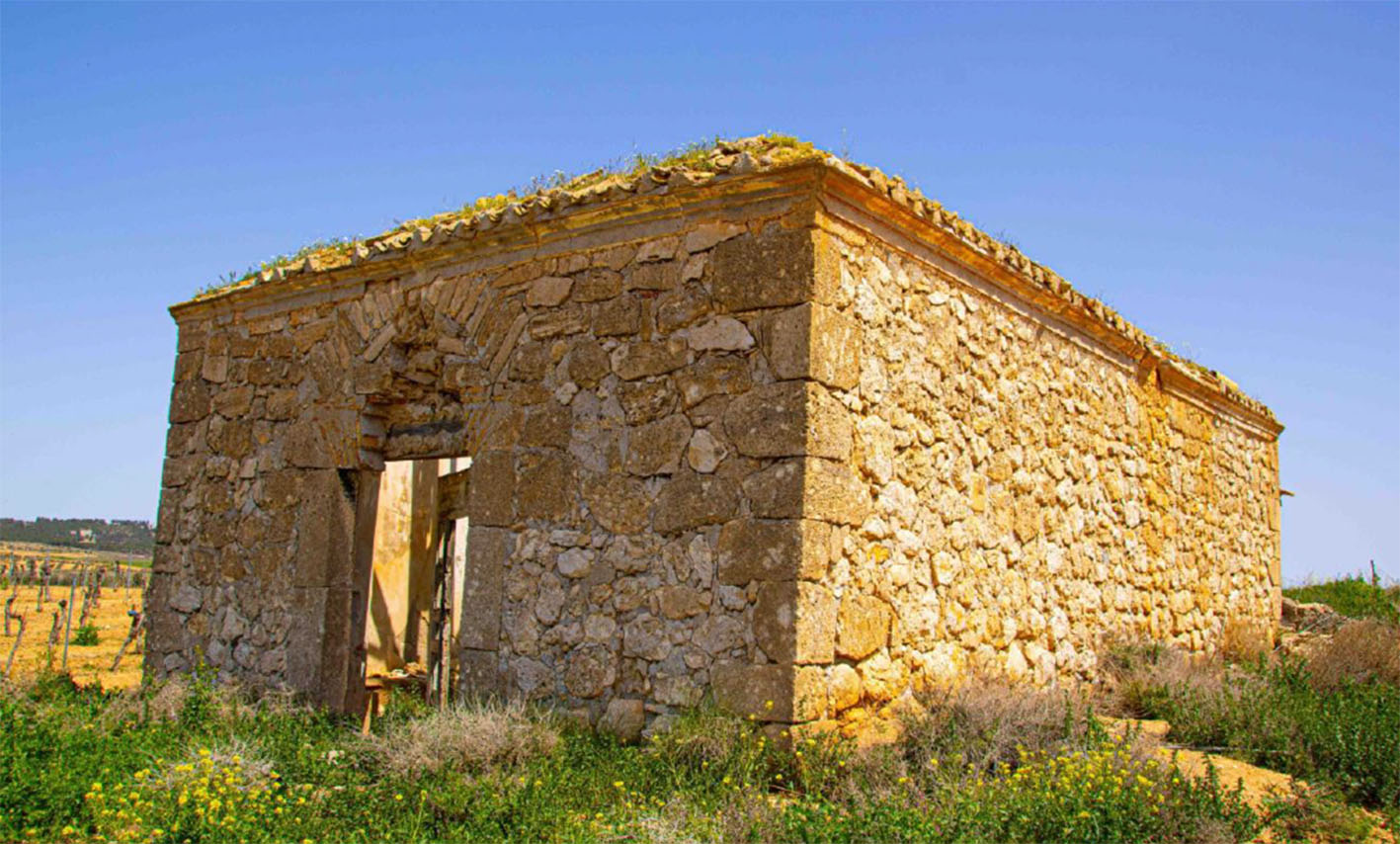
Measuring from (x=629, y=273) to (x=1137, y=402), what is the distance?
5105 mm

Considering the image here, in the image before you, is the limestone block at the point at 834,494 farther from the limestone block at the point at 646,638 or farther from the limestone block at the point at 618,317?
the limestone block at the point at 618,317

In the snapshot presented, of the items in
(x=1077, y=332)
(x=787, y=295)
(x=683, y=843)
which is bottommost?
(x=683, y=843)

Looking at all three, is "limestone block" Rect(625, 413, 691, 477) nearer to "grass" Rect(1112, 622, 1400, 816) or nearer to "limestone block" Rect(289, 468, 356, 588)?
"limestone block" Rect(289, 468, 356, 588)

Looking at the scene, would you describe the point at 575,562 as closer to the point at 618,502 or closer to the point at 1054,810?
the point at 618,502

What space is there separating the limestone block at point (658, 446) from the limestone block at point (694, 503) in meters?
0.12

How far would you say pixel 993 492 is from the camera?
726 centimetres

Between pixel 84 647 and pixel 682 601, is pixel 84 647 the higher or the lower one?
the lower one

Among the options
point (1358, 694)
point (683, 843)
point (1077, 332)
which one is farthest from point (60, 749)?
point (1358, 694)

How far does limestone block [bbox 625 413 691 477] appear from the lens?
6.12 m

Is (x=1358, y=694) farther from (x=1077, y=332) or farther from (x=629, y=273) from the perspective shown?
(x=629, y=273)

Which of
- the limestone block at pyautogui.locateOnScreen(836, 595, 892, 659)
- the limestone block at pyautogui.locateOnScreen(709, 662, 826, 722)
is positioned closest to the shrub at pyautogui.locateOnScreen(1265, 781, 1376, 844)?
the limestone block at pyautogui.locateOnScreen(836, 595, 892, 659)

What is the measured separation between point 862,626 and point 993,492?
1.78 metres

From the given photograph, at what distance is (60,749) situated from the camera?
581 centimetres

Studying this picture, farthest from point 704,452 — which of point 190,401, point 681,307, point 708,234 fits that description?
point 190,401
